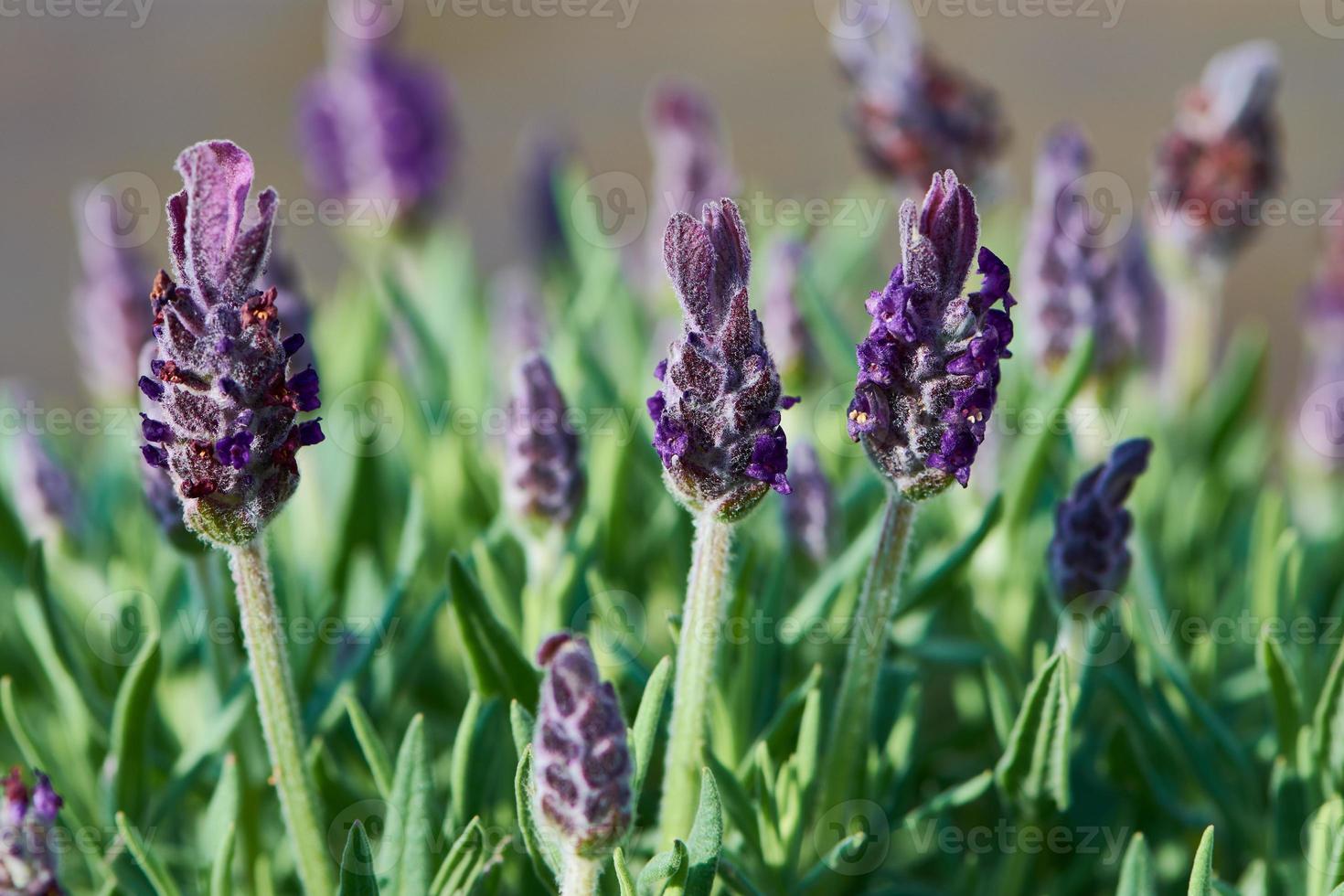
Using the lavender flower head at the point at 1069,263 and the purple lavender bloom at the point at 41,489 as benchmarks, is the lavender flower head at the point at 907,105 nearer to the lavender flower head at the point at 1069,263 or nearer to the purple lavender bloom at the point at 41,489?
the lavender flower head at the point at 1069,263

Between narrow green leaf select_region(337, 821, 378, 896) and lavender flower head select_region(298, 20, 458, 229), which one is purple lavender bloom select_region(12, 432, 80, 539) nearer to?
narrow green leaf select_region(337, 821, 378, 896)

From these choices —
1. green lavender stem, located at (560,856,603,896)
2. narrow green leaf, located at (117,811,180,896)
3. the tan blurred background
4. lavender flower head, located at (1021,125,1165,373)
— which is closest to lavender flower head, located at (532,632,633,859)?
green lavender stem, located at (560,856,603,896)

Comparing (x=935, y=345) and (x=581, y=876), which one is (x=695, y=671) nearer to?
(x=581, y=876)

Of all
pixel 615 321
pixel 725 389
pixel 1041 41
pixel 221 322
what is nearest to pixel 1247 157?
pixel 615 321

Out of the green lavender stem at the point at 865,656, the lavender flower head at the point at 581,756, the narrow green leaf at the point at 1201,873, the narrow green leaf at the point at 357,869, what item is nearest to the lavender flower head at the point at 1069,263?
the green lavender stem at the point at 865,656

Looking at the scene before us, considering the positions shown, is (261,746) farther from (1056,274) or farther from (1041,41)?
(1041,41)

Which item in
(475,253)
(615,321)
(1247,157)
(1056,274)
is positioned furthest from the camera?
(475,253)

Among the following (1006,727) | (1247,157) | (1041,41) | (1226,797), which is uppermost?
(1041,41)
